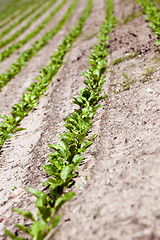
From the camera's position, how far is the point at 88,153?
3217 mm

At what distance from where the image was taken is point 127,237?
1.80m

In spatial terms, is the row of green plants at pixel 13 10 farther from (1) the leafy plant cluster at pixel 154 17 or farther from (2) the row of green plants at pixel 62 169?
(2) the row of green plants at pixel 62 169

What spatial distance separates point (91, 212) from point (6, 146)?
2519 mm

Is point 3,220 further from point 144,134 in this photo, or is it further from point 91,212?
point 144,134

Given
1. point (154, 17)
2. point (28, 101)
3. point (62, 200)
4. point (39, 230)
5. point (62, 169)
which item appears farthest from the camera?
point (154, 17)

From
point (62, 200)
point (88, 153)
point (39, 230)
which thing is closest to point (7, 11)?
point (88, 153)

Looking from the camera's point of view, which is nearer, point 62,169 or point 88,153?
point 62,169

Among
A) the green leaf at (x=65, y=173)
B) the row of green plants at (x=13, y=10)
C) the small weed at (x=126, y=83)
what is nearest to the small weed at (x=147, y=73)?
the small weed at (x=126, y=83)

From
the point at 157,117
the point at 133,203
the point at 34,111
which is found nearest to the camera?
the point at 133,203

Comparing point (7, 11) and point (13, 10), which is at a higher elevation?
point (7, 11)

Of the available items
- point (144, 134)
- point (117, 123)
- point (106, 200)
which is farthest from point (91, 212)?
point (117, 123)

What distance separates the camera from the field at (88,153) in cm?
210

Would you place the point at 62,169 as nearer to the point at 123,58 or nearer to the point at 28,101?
the point at 28,101

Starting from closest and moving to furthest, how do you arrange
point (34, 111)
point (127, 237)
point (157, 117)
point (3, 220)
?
point (127, 237) → point (3, 220) → point (157, 117) → point (34, 111)
